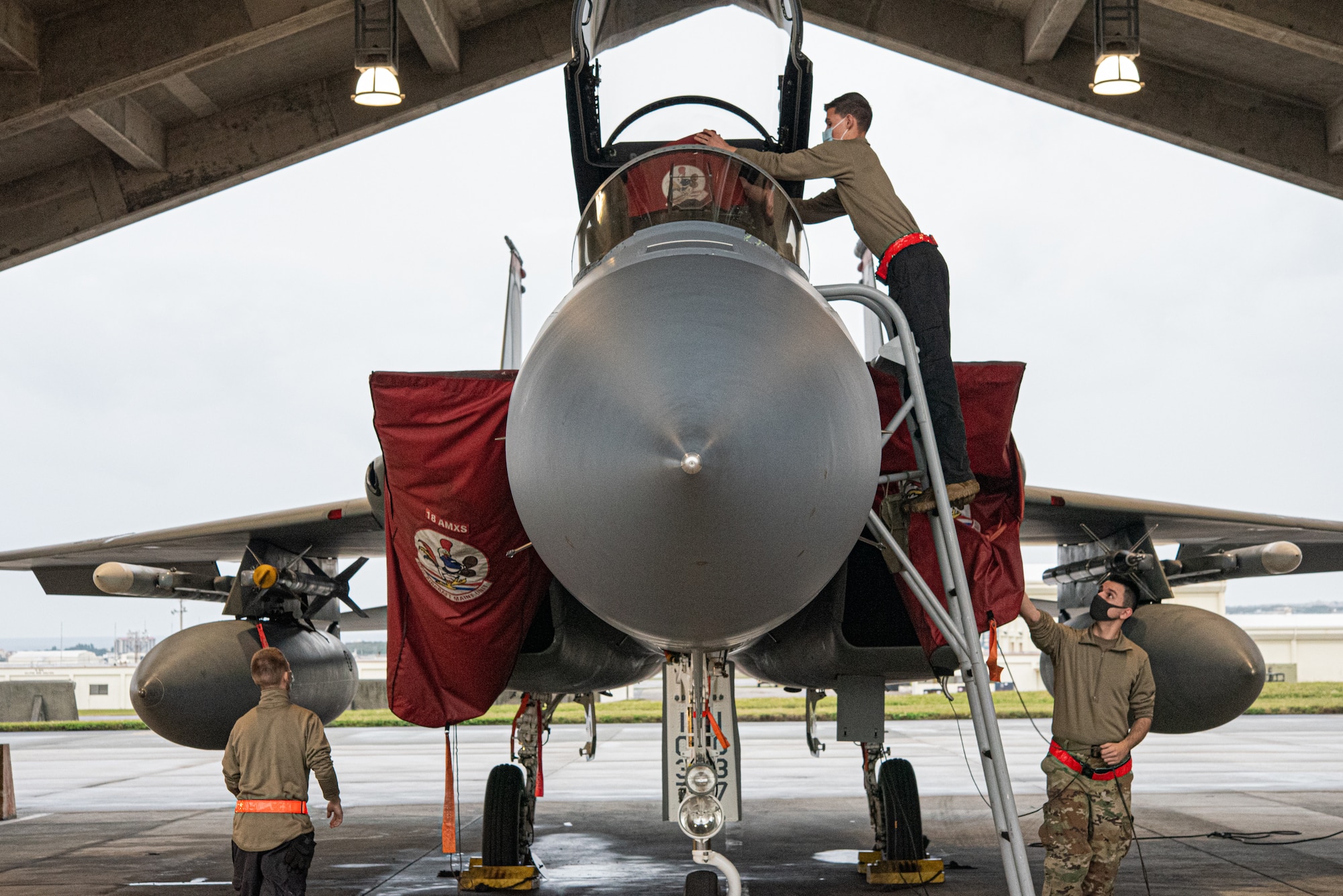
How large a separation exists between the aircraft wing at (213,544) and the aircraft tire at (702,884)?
3.44 metres

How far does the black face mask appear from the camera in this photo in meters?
4.80

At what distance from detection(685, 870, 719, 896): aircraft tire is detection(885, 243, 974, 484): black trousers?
1.50 meters

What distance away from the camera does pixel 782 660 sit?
6250 millimetres

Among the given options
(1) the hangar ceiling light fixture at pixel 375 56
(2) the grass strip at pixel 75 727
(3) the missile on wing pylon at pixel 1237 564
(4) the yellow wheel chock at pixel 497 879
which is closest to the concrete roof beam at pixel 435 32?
(1) the hangar ceiling light fixture at pixel 375 56

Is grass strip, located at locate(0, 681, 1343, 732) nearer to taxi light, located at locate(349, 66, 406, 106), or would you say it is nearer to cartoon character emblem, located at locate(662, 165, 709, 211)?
taxi light, located at locate(349, 66, 406, 106)

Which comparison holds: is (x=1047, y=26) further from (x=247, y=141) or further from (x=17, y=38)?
(x=17, y=38)

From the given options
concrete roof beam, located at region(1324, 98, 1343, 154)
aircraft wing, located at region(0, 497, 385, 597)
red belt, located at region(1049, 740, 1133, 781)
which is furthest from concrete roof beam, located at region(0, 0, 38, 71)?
concrete roof beam, located at region(1324, 98, 1343, 154)

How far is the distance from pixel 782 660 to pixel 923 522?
2119mm

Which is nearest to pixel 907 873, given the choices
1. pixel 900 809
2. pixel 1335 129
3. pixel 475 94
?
pixel 900 809

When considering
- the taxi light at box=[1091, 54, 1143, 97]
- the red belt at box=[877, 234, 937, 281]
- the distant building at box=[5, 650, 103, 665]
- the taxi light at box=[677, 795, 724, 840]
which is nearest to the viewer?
the taxi light at box=[677, 795, 724, 840]

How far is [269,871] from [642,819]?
616 centimetres

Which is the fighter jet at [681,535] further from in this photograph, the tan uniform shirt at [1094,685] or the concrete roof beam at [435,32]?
the concrete roof beam at [435,32]

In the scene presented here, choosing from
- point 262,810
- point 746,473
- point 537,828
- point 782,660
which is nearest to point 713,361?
point 746,473

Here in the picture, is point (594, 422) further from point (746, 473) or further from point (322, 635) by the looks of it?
point (322, 635)
